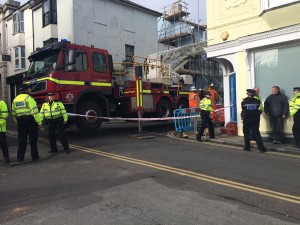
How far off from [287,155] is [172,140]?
3.91 meters

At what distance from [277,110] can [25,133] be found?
713 cm

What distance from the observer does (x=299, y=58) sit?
394 inches

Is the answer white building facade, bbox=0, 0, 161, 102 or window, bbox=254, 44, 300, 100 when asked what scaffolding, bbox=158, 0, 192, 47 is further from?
window, bbox=254, 44, 300, 100

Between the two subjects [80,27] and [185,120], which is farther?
[80,27]

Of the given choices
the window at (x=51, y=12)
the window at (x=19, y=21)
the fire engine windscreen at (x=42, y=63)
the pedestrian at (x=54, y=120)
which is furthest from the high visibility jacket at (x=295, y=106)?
the window at (x=19, y=21)

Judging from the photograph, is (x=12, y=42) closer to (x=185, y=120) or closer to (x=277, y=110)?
(x=185, y=120)

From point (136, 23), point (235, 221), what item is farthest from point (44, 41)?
point (235, 221)

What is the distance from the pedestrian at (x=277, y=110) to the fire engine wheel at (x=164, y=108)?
5121 millimetres

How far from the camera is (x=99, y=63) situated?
12.2 m

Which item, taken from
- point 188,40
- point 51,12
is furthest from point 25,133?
point 188,40

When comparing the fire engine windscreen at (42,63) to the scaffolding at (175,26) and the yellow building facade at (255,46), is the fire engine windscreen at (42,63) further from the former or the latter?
the scaffolding at (175,26)

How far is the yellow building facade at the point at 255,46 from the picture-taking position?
10.1m

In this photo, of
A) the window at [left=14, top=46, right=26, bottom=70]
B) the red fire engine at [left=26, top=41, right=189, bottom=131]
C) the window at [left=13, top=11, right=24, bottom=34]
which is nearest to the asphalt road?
the red fire engine at [left=26, top=41, right=189, bottom=131]

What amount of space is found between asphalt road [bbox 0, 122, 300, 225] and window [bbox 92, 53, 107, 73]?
12.1 feet
